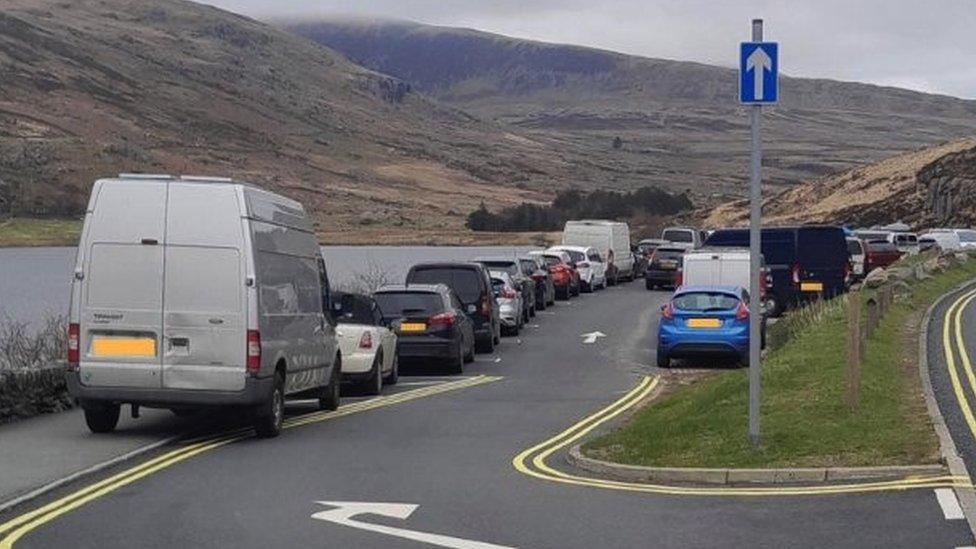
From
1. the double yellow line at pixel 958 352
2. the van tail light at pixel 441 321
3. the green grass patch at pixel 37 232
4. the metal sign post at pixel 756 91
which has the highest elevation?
the metal sign post at pixel 756 91

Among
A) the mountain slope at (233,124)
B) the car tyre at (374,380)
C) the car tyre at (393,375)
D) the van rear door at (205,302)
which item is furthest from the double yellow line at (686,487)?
the mountain slope at (233,124)

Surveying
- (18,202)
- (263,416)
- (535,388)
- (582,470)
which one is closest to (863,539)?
(582,470)

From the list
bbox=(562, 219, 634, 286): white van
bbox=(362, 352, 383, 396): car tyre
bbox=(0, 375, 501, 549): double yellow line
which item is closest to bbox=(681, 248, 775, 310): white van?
bbox=(0, 375, 501, 549): double yellow line

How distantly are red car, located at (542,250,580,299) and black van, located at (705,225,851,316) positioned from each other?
391 inches

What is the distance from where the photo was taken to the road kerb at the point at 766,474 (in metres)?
13.1

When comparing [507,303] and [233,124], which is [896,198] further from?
[233,124]

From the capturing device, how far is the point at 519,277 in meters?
38.8

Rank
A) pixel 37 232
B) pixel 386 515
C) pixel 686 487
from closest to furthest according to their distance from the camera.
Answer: pixel 386 515 → pixel 686 487 → pixel 37 232

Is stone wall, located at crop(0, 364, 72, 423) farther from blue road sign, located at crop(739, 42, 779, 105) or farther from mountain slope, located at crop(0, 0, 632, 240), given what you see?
mountain slope, located at crop(0, 0, 632, 240)

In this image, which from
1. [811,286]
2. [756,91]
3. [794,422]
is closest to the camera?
→ [756,91]

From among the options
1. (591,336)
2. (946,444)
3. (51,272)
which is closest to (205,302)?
(946,444)

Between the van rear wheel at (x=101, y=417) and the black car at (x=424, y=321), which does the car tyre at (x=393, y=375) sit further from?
the van rear wheel at (x=101, y=417)

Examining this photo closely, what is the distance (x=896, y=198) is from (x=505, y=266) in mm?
44413

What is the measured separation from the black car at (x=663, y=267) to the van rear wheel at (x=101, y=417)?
35286 mm
